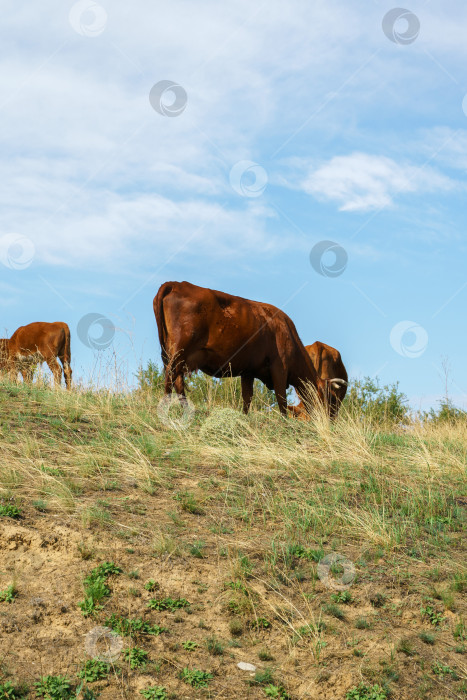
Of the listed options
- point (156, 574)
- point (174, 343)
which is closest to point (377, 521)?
point (156, 574)

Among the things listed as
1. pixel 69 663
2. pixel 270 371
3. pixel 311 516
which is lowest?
pixel 69 663

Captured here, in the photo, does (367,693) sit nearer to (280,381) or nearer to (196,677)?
(196,677)

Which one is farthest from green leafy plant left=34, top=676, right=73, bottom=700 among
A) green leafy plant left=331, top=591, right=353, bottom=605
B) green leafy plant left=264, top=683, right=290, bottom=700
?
green leafy plant left=331, top=591, right=353, bottom=605

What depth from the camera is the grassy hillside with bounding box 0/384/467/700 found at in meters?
4.43

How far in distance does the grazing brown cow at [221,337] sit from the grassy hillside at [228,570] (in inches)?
100

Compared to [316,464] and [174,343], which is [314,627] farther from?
[174,343]

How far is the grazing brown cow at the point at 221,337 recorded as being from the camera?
1036cm

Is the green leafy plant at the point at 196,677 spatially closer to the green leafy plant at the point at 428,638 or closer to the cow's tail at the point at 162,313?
the green leafy plant at the point at 428,638

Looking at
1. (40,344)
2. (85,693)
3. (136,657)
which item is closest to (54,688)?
(85,693)

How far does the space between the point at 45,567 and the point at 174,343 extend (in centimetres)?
541

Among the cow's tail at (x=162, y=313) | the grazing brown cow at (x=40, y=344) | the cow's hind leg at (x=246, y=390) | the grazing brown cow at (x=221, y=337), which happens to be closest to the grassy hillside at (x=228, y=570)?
the grazing brown cow at (x=221, y=337)

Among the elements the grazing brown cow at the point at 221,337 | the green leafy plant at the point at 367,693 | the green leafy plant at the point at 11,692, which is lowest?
the green leafy plant at the point at 367,693

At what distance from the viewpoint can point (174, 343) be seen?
407 inches

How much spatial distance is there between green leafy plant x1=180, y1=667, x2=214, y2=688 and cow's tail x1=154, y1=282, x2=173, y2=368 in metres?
6.50
